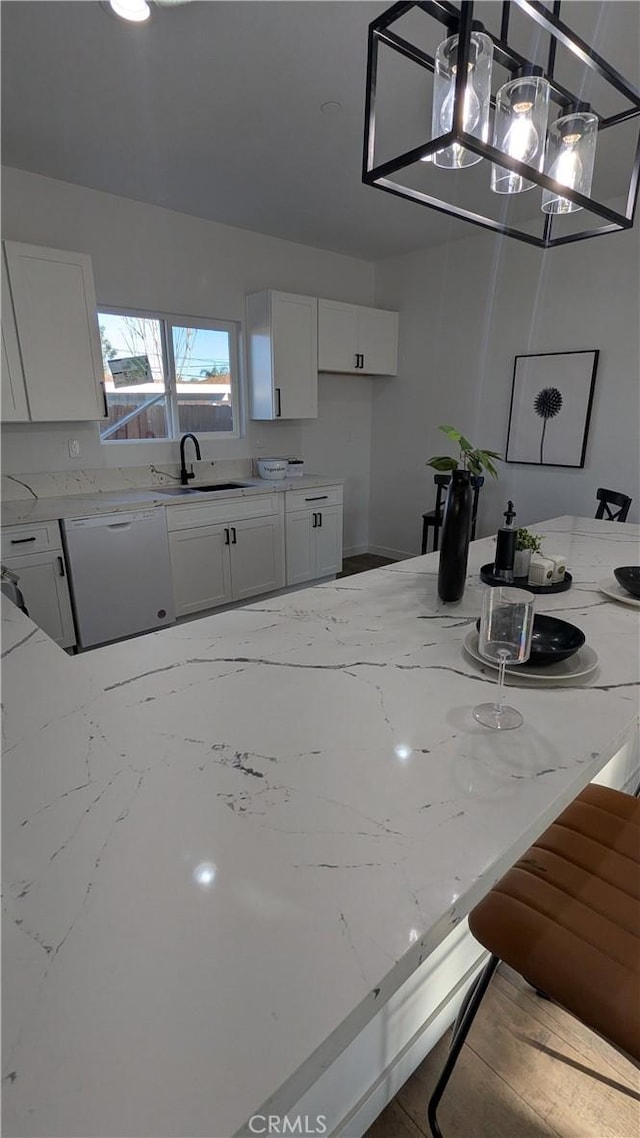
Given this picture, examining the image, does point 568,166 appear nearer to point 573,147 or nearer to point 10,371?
point 573,147

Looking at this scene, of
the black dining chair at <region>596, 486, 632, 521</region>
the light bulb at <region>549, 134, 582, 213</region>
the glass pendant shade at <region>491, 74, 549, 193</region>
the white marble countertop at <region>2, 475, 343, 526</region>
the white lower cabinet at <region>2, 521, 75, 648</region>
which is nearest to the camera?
the glass pendant shade at <region>491, 74, 549, 193</region>

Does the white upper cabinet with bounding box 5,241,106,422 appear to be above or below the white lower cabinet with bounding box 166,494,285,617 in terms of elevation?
above

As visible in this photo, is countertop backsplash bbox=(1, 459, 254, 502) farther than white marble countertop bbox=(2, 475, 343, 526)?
Yes

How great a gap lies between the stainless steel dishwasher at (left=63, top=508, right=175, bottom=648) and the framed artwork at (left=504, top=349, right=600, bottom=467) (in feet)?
9.22

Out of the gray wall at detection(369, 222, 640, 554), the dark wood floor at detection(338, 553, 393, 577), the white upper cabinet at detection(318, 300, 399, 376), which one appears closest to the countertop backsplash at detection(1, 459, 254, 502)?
the white upper cabinet at detection(318, 300, 399, 376)

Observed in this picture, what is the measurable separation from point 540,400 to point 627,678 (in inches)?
133

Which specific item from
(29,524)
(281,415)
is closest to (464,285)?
(281,415)

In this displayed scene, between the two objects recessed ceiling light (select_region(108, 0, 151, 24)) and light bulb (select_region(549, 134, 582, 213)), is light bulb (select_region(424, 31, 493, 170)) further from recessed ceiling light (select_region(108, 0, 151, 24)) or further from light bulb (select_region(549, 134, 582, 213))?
recessed ceiling light (select_region(108, 0, 151, 24))

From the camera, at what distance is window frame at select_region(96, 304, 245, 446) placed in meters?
3.60

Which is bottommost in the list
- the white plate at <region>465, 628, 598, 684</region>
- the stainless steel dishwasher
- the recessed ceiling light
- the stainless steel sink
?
the stainless steel dishwasher

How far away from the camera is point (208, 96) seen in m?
2.29

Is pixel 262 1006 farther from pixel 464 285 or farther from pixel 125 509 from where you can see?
pixel 464 285

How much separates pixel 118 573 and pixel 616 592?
8.35ft

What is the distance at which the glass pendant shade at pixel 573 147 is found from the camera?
1310 mm
